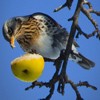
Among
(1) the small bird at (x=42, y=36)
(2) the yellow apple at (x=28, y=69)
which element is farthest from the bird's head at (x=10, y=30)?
(2) the yellow apple at (x=28, y=69)

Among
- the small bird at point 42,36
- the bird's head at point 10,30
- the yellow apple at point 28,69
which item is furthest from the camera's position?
the small bird at point 42,36

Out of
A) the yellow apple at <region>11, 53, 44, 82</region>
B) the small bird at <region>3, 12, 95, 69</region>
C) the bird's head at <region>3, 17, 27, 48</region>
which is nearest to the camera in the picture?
the yellow apple at <region>11, 53, 44, 82</region>

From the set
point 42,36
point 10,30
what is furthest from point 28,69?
point 42,36

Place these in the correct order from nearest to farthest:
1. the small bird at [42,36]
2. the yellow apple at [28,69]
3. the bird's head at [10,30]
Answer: the yellow apple at [28,69] → the bird's head at [10,30] → the small bird at [42,36]

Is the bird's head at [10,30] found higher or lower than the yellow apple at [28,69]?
lower

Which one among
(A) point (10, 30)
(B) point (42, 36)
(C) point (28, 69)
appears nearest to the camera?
(C) point (28, 69)

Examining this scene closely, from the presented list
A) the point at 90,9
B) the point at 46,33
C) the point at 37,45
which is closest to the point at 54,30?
the point at 46,33

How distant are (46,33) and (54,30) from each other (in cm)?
9

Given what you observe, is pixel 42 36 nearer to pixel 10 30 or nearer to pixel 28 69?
pixel 10 30

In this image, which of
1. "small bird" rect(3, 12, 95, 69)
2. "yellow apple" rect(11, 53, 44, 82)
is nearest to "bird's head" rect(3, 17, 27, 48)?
"small bird" rect(3, 12, 95, 69)

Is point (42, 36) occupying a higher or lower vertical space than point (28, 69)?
lower

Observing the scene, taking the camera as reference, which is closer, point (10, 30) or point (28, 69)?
point (28, 69)

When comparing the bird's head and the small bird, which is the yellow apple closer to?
the bird's head

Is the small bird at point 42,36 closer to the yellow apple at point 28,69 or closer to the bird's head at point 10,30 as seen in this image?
the bird's head at point 10,30
